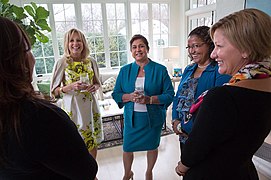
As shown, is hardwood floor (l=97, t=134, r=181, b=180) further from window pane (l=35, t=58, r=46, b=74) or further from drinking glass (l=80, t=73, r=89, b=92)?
window pane (l=35, t=58, r=46, b=74)

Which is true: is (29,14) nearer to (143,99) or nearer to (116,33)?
(143,99)

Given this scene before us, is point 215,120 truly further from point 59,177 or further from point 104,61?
point 104,61

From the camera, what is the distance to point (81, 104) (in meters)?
2.03

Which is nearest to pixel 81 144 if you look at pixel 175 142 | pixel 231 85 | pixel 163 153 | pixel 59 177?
pixel 59 177

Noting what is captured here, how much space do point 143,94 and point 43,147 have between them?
1207mm

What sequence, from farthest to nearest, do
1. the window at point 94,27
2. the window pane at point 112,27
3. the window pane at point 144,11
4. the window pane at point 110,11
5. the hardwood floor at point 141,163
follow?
the window pane at point 144,11 → the window pane at point 112,27 → the window pane at point 110,11 → the window at point 94,27 → the hardwood floor at point 141,163

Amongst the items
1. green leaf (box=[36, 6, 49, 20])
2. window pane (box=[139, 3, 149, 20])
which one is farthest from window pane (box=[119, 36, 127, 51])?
green leaf (box=[36, 6, 49, 20])

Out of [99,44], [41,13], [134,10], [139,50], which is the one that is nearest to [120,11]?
[134,10]

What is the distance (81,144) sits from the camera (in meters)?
0.78

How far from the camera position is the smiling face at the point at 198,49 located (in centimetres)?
141

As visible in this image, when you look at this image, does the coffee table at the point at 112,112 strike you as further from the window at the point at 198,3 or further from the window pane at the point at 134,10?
the window at the point at 198,3

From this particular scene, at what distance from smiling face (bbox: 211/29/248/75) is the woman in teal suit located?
95 centimetres

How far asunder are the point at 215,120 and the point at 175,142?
2.40 meters

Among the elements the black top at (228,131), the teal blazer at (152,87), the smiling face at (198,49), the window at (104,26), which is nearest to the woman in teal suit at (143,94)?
the teal blazer at (152,87)
